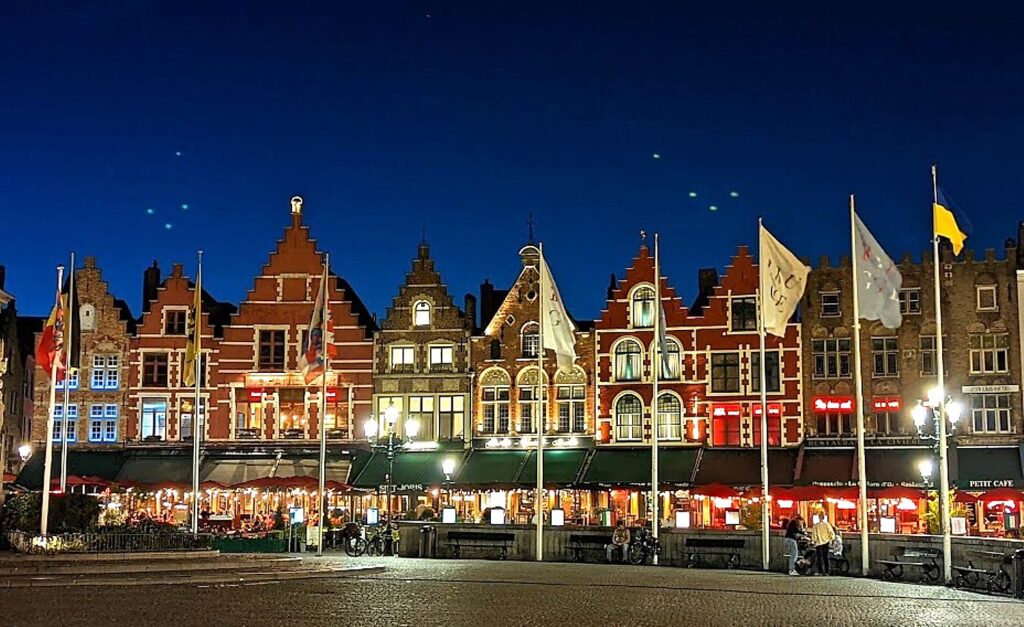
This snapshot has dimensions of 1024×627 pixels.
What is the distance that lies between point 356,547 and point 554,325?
28.7ft

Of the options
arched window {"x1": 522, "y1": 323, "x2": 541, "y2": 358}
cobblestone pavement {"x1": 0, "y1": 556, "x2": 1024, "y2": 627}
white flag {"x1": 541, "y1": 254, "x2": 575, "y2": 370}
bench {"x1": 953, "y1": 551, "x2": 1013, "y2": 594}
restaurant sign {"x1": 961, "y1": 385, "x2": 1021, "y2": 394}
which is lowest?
cobblestone pavement {"x1": 0, "y1": 556, "x2": 1024, "y2": 627}

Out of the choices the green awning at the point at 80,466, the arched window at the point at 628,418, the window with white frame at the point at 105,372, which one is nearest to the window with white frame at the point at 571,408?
the arched window at the point at 628,418

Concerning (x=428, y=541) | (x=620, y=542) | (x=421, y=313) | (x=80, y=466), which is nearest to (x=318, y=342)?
(x=428, y=541)

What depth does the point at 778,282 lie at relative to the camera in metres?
37.0

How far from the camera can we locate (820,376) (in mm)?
57094

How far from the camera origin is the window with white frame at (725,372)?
5769cm

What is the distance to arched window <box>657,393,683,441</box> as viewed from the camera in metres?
57.7

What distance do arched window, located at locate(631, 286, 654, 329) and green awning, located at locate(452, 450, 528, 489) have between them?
7.20 meters

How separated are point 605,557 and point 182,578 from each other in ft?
45.6

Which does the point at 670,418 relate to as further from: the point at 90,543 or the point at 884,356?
the point at 90,543

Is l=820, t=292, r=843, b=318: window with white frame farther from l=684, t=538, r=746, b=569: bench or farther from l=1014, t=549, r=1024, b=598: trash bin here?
l=1014, t=549, r=1024, b=598: trash bin

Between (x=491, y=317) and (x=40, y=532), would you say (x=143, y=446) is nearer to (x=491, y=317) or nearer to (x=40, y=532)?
(x=491, y=317)

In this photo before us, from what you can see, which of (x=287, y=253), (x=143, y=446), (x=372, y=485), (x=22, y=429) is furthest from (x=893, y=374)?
(x=22, y=429)

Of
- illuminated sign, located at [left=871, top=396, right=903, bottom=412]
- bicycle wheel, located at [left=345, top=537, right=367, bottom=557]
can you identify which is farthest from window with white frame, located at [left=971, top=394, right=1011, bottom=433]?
bicycle wheel, located at [left=345, top=537, right=367, bottom=557]
